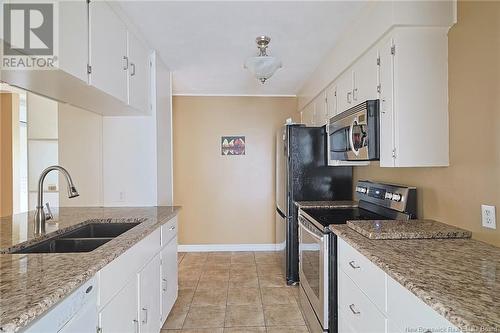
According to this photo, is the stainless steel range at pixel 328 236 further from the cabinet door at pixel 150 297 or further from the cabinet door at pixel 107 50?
the cabinet door at pixel 107 50

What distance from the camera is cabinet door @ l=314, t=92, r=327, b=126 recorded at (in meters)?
3.35

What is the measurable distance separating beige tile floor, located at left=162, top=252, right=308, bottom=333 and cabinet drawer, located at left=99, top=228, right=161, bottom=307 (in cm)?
93

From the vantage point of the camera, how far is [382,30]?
193 cm

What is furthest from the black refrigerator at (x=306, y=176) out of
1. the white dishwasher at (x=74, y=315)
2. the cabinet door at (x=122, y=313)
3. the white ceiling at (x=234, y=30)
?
the white dishwasher at (x=74, y=315)

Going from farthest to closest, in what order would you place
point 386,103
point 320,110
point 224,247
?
point 224,247 → point 320,110 → point 386,103

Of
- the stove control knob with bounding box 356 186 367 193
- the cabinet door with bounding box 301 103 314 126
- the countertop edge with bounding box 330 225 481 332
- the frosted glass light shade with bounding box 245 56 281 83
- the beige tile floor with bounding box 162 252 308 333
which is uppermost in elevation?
the frosted glass light shade with bounding box 245 56 281 83

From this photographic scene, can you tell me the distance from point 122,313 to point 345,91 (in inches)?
90.0

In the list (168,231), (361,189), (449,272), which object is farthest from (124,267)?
(361,189)

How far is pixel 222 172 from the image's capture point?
4832 millimetres

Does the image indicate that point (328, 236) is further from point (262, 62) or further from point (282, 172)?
point (282, 172)

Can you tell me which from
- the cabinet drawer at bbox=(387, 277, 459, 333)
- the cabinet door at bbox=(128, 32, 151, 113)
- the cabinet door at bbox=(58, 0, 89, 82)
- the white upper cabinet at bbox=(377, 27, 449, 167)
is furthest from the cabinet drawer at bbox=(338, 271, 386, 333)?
the cabinet door at bbox=(128, 32, 151, 113)

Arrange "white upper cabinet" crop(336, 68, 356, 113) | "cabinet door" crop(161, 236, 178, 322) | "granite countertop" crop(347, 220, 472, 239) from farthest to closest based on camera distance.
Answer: "white upper cabinet" crop(336, 68, 356, 113) → "cabinet door" crop(161, 236, 178, 322) → "granite countertop" crop(347, 220, 472, 239)

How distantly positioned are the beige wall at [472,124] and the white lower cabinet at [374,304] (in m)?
0.65

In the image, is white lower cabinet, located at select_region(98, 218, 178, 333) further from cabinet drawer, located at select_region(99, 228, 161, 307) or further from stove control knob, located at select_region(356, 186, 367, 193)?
stove control knob, located at select_region(356, 186, 367, 193)
